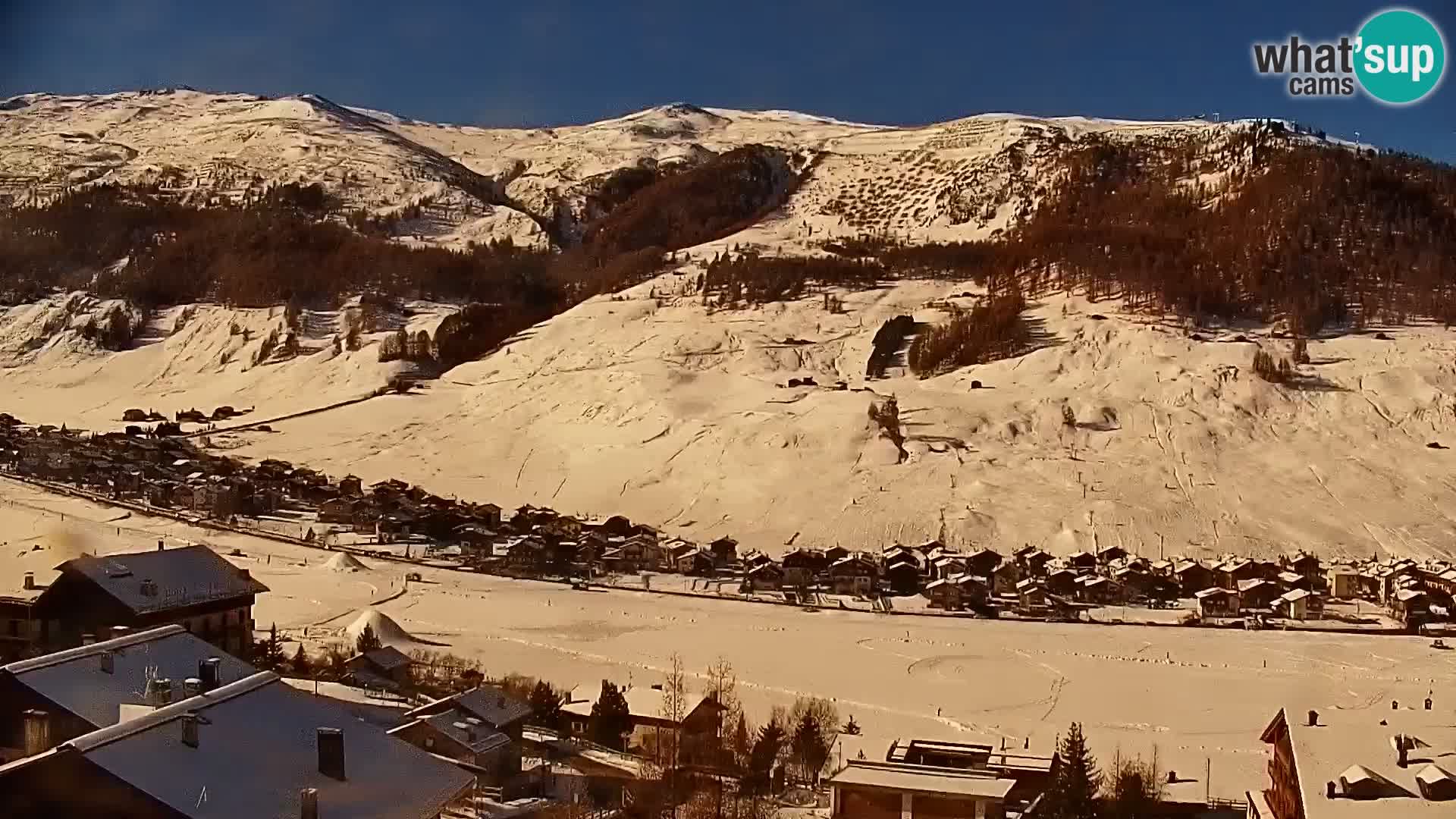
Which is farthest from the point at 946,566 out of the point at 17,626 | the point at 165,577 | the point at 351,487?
the point at 17,626

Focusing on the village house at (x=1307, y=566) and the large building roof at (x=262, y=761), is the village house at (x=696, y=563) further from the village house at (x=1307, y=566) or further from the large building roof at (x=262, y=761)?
the large building roof at (x=262, y=761)

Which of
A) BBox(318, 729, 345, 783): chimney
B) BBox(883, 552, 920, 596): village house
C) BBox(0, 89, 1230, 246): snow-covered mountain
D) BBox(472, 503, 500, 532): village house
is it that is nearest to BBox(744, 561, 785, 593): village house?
BBox(883, 552, 920, 596): village house

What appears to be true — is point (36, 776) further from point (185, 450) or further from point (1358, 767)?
point (185, 450)

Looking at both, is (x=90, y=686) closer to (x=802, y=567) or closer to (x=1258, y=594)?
(x=802, y=567)

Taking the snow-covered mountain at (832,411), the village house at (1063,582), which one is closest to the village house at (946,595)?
the village house at (1063,582)

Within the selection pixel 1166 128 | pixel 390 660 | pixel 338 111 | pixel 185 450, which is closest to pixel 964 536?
pixel 390 660

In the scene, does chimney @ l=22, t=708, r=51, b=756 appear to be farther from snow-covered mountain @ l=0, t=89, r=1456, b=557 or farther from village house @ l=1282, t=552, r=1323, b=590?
village house @ l=1282, t=552, r=1323, b=590
